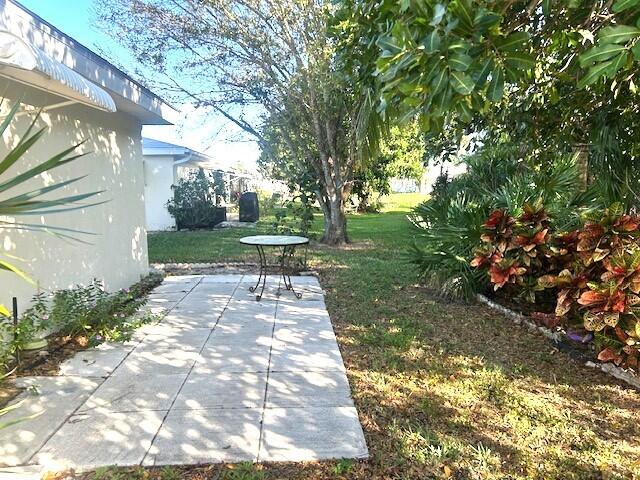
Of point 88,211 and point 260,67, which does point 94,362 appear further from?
point 260,67

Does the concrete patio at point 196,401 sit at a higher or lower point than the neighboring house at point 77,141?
lower

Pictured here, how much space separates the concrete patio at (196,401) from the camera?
2.98 m

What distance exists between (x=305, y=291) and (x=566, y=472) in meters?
5.06

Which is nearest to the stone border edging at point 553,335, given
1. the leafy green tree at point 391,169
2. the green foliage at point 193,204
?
the leafy green tree at point 391,169

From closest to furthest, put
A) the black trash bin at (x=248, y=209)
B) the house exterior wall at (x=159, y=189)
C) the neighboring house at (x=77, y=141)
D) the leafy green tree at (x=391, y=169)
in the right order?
the neighboring house at (x=77, y=141) → the house exterior wall at (x=159, y=189) → the leafy green tree at (x=391, y=169) → the black trash bin at (x=248, y=209)

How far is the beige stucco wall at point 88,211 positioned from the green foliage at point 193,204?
26.7 feet

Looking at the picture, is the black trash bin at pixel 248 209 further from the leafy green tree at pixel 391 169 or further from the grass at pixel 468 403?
the grass at pixel 468 403

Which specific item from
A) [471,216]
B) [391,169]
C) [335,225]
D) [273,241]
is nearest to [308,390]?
[273,241]

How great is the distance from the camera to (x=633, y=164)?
4707 millimetres

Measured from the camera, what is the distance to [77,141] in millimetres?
5723

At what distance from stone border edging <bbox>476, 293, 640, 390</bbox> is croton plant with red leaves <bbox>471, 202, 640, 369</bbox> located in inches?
3.8

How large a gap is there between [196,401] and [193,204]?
44.0 feet

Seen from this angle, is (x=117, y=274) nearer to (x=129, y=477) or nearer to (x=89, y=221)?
(x=89, y=221)

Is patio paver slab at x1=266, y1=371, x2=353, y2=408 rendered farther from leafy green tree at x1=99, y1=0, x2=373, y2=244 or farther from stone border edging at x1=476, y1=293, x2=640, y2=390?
Answer: leafy green tree at x1=99, y1=0, x2=373, y2=244
